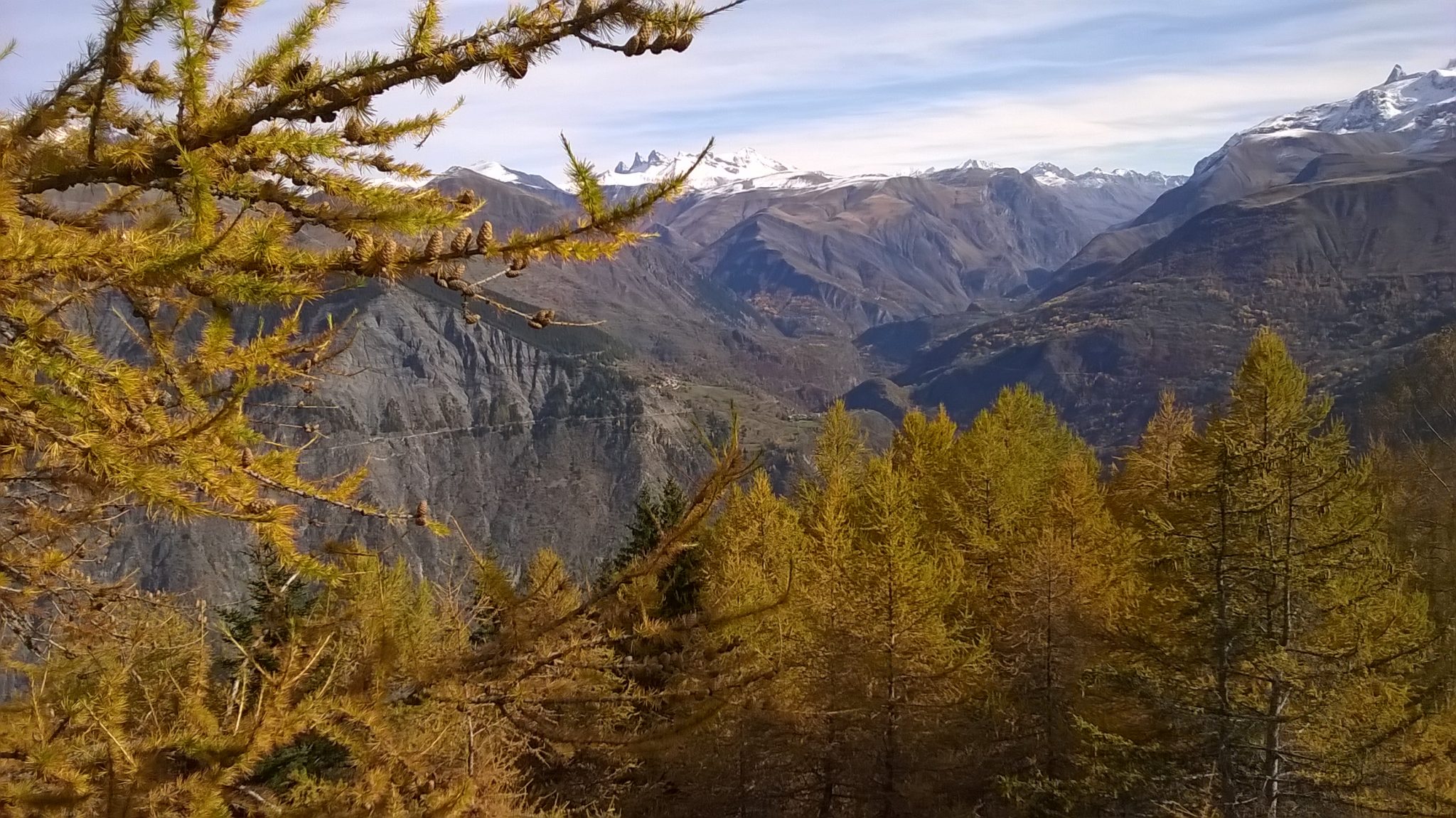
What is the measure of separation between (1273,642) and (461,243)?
11447 millimetres

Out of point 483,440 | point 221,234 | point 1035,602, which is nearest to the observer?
point 221,234

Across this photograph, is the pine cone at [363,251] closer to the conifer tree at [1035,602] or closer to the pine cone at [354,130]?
the pine cone at [354,130]

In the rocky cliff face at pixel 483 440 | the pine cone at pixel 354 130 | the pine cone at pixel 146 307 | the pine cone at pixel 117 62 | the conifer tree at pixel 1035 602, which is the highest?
the pine cone at pixel 117 62

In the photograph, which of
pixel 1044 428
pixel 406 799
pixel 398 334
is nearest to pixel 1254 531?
pixel 406 799

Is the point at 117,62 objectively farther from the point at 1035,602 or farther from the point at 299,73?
the point at 1035,602

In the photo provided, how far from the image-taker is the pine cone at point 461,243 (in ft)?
9.84

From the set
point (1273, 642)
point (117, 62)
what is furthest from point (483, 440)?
point (117, 62)

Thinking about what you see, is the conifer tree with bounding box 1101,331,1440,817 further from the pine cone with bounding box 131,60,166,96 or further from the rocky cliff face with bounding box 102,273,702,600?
the rocky cliff face with bounding box 102,273,702,600

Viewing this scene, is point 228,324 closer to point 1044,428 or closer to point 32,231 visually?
point 32,231

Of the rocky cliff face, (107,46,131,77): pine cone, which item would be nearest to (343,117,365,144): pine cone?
(107,46,131,77): pine cone

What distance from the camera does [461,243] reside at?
300cm

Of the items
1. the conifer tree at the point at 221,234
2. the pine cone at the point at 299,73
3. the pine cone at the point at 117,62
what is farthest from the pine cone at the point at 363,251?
the pine cone at the point at 117,62

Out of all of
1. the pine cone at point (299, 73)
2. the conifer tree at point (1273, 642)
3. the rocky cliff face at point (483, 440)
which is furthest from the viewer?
the rocky cliff face at point (483, 440)

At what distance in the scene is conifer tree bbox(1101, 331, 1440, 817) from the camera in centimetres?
1044
